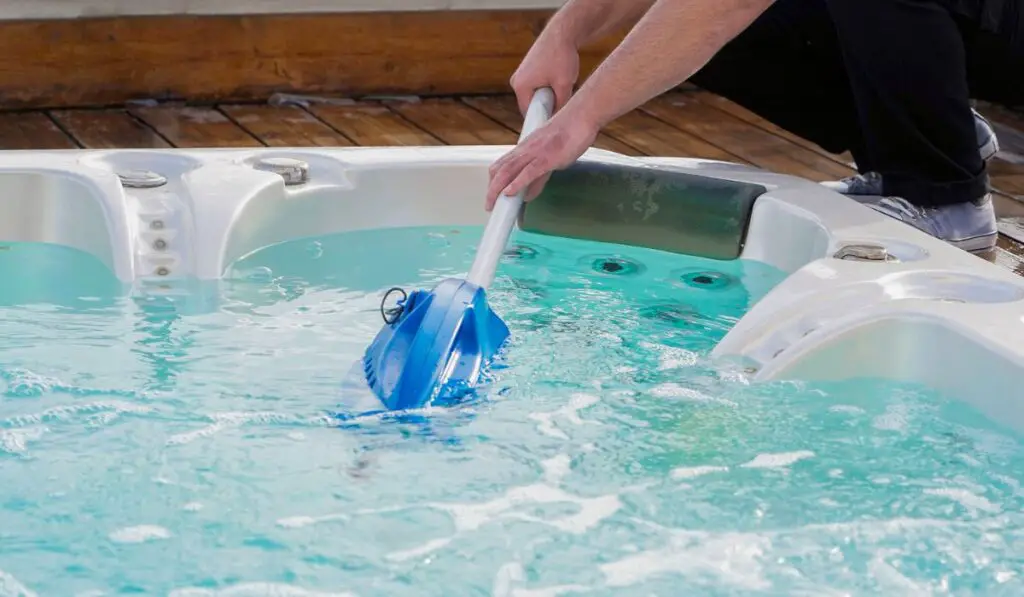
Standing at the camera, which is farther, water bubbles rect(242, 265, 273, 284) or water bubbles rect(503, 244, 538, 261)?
water bubbles rect(503, 244, 538, 261)

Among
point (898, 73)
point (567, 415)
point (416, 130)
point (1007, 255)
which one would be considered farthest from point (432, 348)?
point (416, 130)

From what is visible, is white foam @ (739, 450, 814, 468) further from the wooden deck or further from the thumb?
the wooden deck

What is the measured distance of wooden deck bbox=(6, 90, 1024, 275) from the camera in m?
3.06

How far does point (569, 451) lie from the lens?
1.49 metres

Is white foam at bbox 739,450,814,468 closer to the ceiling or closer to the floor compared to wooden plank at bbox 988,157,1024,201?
closer to the ceiling

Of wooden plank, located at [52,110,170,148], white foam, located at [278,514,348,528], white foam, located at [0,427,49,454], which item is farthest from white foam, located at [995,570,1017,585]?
wooden plank, located at [52,110,170,148]

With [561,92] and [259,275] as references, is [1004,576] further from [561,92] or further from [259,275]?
[259,275]

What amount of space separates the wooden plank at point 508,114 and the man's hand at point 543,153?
4.24 ft

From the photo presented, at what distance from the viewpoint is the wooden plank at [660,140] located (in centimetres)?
312

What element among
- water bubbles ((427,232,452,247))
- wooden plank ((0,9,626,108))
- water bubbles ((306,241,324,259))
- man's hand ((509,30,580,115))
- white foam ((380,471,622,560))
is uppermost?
man's hand ((509,30,580,115))

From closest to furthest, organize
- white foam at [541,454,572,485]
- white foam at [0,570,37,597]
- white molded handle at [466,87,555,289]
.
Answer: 1. white foam at [0,570,37,597]
2. white foam at [541,454,572,485]
3. white molded handle at [466,87,555,289]

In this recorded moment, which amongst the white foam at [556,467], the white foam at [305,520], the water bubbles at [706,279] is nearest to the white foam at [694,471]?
the white foam at [556,467]

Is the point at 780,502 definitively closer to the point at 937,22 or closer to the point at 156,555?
the point at 156,555

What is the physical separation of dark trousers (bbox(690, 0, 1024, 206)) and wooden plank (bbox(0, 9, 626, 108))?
1.10 m
